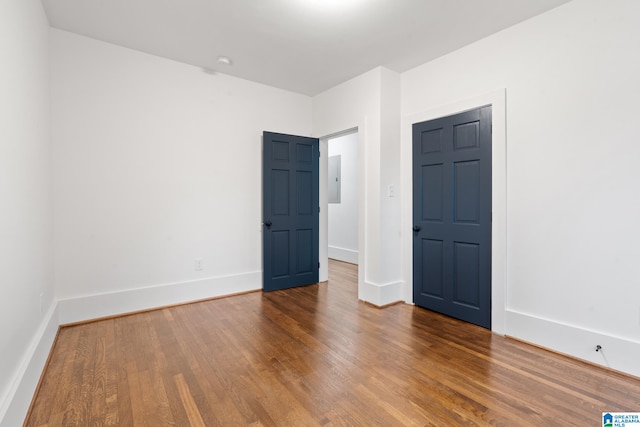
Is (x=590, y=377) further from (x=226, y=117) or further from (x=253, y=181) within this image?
(x=226, y=117)

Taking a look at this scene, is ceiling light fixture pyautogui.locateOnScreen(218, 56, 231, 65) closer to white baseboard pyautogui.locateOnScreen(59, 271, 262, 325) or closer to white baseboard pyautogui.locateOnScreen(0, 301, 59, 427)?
white baseboard pyautogui.locateOnScreen(59, 271, 262, 325)

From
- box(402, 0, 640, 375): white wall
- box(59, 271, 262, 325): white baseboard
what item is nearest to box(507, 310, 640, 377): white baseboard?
box(402, 0, 640, 375): white wall

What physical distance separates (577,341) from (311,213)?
3216 mm

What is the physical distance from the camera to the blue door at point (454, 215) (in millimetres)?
2988

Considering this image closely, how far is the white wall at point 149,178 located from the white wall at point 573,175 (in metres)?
2.97

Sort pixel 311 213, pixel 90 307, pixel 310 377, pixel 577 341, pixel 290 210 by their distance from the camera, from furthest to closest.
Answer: pixel 311 213
pixel 290 210
pixel 90 307
pixel 577 341
pixel 310 377

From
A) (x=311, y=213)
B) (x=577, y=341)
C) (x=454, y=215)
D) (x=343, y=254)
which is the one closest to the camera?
(x=577, y=341)

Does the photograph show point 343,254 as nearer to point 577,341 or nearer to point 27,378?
point 577,341

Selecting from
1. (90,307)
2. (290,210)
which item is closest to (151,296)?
(90,307)

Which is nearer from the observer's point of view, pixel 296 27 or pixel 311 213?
pixel 296 27

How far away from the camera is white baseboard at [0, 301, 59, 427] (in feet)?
4.85

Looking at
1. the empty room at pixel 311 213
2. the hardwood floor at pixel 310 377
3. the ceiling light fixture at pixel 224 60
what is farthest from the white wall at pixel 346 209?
the hardwood floor at pixel 310 377

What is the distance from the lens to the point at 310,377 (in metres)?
2.11

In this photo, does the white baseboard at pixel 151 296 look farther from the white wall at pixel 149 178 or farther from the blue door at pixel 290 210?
the blue door at pixel 290 210
